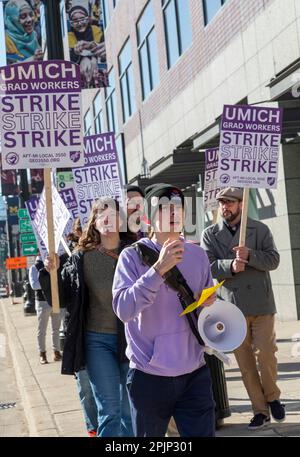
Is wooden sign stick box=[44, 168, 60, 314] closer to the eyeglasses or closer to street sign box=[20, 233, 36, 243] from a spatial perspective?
the eyeglasses

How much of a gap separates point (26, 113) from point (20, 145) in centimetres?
35

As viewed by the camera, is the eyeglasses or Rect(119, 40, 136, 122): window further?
Rect(119, 40, 136, 122): window

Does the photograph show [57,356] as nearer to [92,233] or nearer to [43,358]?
[43,358]

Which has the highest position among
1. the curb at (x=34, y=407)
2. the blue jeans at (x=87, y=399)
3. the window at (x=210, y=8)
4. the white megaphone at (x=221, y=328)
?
the window at (x=210, y=8)

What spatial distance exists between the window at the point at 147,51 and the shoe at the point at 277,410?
1948 cm

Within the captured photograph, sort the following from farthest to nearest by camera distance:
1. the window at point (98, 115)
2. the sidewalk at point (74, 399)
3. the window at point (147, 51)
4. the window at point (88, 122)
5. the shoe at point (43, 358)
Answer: the window at point (88, 122), the window at point (98, 115), the window at point (147, 51), the shoe at point (43, 358), the sidewalk at point (74, 399)

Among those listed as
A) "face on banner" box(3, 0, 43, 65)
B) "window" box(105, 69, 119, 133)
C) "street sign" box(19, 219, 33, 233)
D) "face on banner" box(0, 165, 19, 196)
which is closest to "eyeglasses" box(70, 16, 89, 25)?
"face on banner" box(3, 0, 43, 65)

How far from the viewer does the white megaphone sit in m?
4.14

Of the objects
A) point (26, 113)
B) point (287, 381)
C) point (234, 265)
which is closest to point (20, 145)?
point (26, 113)

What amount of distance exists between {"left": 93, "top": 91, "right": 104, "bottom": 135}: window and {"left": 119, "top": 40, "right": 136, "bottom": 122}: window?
5.85 meters

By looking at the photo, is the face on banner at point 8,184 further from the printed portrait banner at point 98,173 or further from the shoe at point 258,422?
the shoe at point 258,422

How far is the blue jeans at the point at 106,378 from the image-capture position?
17.9 feet

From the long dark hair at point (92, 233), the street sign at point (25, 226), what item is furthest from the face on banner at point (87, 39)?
the street sign at point (25, 226)
